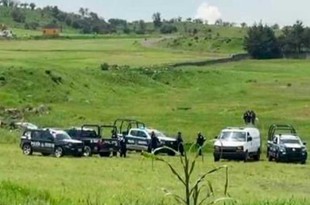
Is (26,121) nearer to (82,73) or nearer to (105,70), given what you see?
(82,73)

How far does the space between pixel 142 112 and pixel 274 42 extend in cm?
10570

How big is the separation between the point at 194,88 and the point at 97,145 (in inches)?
2639

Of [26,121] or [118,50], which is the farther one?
[118,50]

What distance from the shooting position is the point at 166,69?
12131 centimetres

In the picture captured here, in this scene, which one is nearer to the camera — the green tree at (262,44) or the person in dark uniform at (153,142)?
the person in dark uniform at (153,142)

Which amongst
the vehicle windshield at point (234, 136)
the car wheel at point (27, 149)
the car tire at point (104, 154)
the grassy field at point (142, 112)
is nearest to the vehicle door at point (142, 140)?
the car tire at point (104, 154)

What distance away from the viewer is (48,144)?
45.4 metres

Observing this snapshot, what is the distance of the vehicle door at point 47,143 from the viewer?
4534 centimetres

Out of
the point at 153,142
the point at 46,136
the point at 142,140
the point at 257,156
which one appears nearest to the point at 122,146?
the point at 153,142

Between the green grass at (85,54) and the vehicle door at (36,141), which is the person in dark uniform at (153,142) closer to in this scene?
the vehicle door at (36,141)

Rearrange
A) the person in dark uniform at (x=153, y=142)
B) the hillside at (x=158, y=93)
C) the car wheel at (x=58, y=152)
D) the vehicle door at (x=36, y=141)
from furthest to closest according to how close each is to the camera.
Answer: the hillside at (x=158, y=93)
the person in dark uniform at (x=153, y=142)
the car wheel at (x=58, y=152)
the vehicle door at (x=36, y=141)

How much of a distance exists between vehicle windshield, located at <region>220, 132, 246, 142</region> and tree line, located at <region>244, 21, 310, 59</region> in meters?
125

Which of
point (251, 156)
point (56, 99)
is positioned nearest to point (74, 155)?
point (251, 156)

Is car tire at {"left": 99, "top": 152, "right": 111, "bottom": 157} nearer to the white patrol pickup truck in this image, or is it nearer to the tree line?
the white patrol pickup truck
